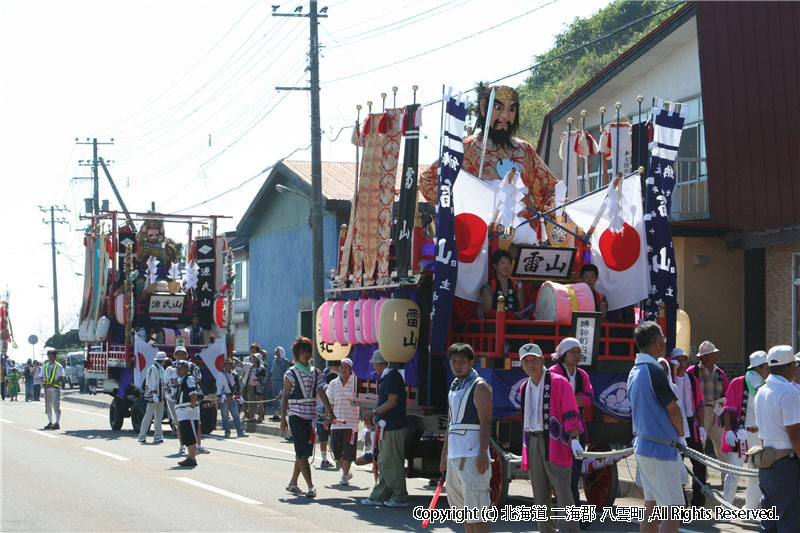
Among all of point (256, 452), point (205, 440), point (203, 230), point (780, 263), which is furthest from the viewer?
point (203, 230)

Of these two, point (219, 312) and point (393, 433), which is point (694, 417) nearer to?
point (393, 433)

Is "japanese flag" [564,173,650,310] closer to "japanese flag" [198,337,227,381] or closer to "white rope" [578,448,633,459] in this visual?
"white rope" [578,448,633,459]

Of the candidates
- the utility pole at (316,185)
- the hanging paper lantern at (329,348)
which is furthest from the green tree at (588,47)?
the hanging paper lantern at (329,348)

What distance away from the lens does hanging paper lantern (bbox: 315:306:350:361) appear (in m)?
16.0

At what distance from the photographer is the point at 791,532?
838 centimetres

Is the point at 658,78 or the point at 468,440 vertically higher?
the point at 658,78

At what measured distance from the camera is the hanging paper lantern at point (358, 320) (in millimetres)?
14578

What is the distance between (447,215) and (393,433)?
8.62 ft

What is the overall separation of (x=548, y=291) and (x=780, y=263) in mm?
11209

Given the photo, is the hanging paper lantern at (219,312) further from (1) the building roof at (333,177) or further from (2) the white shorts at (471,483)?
(2) the white shorts at (471,483)

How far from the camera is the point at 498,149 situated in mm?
14773

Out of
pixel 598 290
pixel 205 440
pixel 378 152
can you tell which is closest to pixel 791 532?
pixel 598 290

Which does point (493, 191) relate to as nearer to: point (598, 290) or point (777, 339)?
point (598, 290)

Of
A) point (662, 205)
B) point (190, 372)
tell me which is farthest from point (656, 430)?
point (190, 372)
